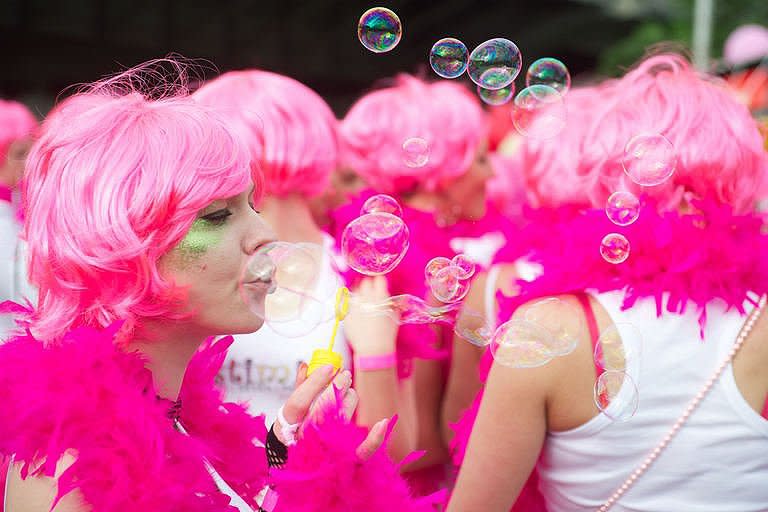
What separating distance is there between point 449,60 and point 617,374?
996mm

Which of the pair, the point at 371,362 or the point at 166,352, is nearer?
the point at 166,352

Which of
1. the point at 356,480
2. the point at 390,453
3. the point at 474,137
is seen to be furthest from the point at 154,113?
the point at 474,137

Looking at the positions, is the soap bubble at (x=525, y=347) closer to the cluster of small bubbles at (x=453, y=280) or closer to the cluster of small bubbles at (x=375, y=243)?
the cluster of small bubbles at (x=453, y=280)

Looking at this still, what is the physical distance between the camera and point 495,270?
2.31m

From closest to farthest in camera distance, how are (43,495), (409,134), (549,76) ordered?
(43,495), (549,76), (409,134)

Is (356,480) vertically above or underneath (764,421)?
underneath

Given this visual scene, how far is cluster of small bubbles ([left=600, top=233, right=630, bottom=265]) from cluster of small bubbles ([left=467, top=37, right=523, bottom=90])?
60cm

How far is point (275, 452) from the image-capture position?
1501 mm

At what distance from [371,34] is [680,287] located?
1.05 m

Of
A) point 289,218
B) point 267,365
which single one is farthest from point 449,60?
point 267,365

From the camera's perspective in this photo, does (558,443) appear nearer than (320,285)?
Yes

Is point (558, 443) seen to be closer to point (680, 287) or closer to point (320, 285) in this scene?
point (680, 287)

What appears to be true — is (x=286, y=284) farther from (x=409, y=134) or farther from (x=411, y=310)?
(x=409, y=134)

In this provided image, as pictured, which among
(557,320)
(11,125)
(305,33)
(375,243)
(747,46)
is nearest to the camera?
(557,320)
